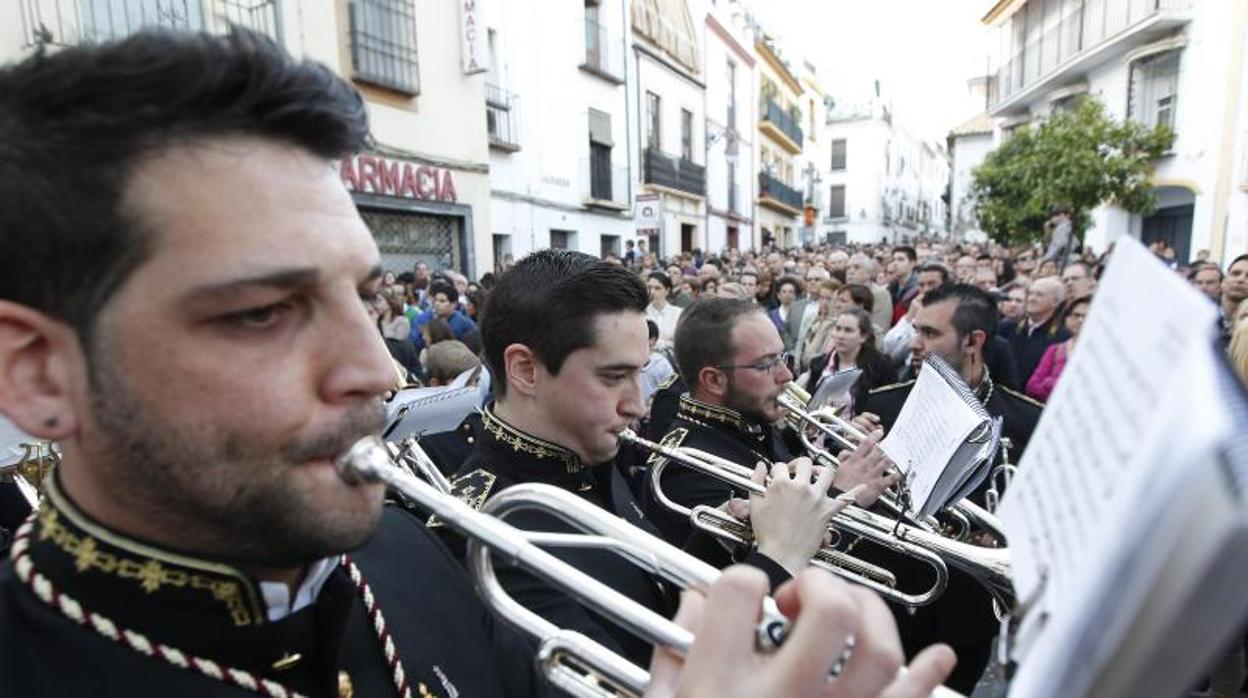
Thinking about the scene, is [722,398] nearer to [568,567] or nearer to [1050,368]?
[568,567]

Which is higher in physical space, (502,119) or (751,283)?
(502,119)

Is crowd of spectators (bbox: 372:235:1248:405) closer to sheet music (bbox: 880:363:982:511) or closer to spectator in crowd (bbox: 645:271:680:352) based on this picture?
spectator in crowd (bbox: 645:271:680:352)

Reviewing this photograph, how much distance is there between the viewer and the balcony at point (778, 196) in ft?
107

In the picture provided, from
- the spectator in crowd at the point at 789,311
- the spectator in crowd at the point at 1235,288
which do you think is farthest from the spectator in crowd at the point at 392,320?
the spectator in crowd at the point at 1235,288

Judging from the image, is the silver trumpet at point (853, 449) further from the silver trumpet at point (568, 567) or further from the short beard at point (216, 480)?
the short beard at point (216, 480)

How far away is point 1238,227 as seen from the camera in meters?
13.4

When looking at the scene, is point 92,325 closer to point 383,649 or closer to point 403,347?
point 383,649

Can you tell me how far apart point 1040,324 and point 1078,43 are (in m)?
17.8

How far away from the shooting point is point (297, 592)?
3.48 ft

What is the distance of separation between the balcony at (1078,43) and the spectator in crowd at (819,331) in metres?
13.1

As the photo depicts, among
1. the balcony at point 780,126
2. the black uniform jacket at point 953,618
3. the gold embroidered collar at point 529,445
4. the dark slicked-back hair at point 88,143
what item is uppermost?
the balcony at point 780,126

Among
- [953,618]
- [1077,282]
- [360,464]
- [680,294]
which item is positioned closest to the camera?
[360,464]

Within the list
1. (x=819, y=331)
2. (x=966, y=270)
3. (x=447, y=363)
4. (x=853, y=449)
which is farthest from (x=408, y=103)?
(x=853, y=449)

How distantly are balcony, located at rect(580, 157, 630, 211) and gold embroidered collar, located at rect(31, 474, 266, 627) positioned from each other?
52.7 feet
